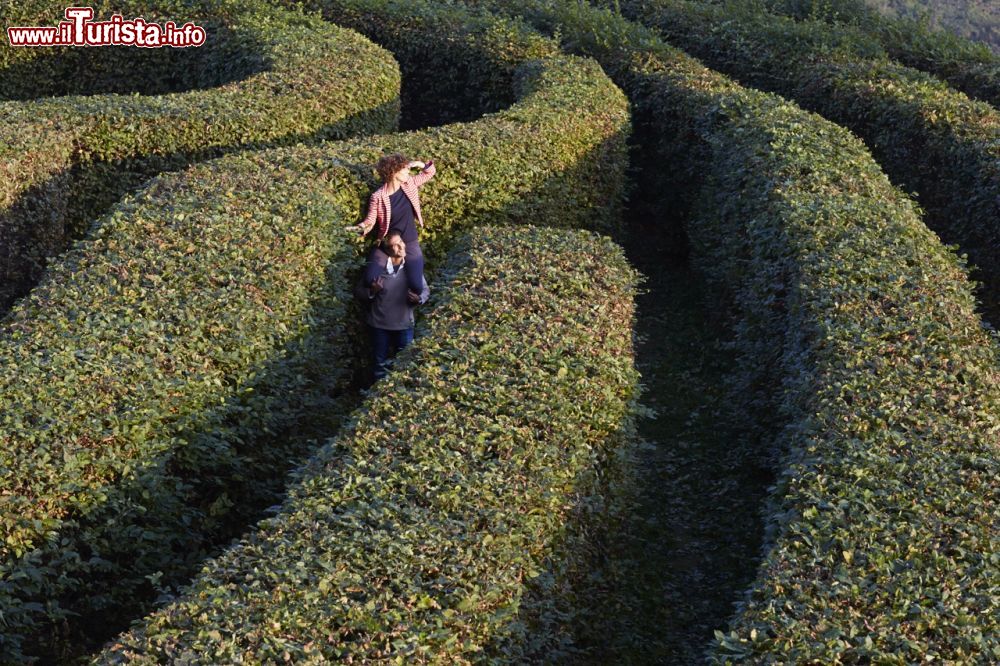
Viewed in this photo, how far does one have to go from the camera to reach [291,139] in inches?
589

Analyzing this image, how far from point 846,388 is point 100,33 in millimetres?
15457

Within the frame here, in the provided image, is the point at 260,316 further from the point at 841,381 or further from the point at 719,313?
the point at 719,313

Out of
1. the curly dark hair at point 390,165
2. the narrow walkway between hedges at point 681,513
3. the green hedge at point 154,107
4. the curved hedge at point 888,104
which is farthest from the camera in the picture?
the curved hedge at point 888,104

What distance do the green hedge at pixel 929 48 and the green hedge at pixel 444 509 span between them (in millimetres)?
12369

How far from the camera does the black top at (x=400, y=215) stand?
11.9 metres

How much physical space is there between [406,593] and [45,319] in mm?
4559

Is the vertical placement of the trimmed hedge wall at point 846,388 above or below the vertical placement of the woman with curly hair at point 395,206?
above

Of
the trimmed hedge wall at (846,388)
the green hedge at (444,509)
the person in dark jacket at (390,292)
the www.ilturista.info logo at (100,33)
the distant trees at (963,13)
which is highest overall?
the trimmed hedge wall at (846,388)

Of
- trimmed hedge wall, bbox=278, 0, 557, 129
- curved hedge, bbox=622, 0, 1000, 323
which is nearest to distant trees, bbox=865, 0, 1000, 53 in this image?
curved hedge, bbox=622, 0, 1000, 323

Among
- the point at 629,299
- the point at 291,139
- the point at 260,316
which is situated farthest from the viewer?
the point at 291,139

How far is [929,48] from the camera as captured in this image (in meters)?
20.8

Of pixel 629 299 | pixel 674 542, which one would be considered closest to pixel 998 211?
pixel 629 299

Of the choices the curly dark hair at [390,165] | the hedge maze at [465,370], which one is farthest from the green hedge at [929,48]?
the curly dark hair at [390,165]

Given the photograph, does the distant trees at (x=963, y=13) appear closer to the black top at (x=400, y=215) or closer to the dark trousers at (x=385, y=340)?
the black top at (x=400, y=215)
